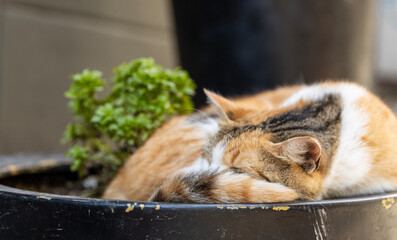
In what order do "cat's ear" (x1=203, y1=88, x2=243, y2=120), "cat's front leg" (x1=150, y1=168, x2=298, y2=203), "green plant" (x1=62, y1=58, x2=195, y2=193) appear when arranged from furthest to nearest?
1. "green plant" (x1=62, y1=58, x2=195, y2=193)
2. "cat's ear" (x1=203, y1=88, x2=243, y2=120)
3. "cat's front leg" (x1=150, y1=168, x2=298, y2=203)

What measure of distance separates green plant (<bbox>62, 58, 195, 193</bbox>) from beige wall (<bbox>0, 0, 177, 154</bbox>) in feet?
5.82

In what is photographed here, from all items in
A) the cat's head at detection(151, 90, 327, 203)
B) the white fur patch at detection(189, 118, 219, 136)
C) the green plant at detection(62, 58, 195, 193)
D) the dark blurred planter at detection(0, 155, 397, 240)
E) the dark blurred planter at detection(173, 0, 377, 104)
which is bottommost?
the dark blurred planter at detection(0, 155, 397, 240)

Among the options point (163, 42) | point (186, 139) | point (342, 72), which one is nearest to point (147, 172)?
point (186, 139)

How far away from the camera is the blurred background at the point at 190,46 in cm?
313

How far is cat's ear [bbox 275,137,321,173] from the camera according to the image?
1.29 meters

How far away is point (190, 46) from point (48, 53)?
49.0 inches

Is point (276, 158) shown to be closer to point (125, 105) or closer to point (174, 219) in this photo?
point (174, 219)

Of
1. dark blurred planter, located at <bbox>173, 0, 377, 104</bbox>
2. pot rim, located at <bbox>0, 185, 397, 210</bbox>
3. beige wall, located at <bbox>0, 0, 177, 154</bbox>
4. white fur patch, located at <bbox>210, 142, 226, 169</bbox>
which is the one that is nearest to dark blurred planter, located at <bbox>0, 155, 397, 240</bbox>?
pot rim, located at <bbox>0, 185, 397, 210</bbox>

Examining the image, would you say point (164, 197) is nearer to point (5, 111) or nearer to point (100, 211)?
point (100, 211)

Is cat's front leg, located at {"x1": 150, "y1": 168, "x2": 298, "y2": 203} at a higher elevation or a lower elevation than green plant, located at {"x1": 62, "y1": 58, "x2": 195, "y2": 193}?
lower

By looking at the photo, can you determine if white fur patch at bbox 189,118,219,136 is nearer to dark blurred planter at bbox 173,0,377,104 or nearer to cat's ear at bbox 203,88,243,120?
cat's ear at bbox 203,88,243,120

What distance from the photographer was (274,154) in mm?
1367

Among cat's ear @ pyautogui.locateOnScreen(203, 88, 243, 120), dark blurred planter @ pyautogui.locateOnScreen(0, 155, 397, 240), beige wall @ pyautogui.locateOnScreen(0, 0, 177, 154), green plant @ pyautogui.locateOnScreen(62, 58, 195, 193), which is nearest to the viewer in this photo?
dark blurred planter @ pyautogui.locateOnScreen(0, 155, 397, 240)

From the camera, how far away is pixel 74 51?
3986 mm
